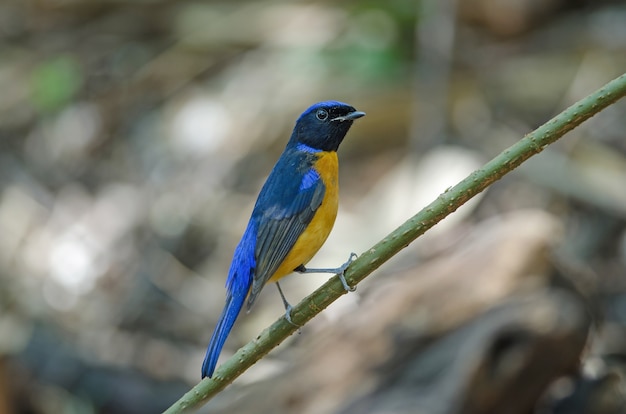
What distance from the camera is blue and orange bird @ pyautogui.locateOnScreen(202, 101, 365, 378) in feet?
10.9

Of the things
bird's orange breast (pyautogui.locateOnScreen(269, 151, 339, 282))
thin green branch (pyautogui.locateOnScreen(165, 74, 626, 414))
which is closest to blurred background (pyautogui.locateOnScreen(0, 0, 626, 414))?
bird's orange breast (pyautogui.locateOnScreen(269, 151, 339, 282))

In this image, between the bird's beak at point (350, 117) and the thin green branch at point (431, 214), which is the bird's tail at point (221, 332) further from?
the bird's beak at point (350, 117)

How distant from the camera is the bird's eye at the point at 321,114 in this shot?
3.53 meters

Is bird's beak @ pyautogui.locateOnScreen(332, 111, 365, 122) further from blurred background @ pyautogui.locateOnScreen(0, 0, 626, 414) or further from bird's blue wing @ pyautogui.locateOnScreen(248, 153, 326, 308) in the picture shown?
blurred background @ pyautogui.locateOnScreen(0, 0, 626, 414)

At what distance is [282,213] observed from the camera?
3383 millimetres

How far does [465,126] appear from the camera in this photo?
303 inches

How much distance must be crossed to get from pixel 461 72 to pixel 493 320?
163 inches

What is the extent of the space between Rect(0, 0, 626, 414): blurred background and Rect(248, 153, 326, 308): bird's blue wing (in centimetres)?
123

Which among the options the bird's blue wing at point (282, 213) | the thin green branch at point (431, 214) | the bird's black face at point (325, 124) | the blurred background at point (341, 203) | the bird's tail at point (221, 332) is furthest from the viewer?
the blurred background at point (341, 203)

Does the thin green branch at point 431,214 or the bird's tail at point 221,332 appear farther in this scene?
the bird's tail at point 221,332

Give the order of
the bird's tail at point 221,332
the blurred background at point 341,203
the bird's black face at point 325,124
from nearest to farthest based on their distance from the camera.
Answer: the bird's tail at point 221,332, the bird's black face at point 325,124, the blurred background at point 341,203

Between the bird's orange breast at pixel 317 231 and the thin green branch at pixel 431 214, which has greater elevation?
the bird's orange breast at pixel 317 231

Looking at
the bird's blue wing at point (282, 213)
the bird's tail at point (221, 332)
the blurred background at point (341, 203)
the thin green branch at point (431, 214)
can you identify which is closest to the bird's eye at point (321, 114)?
the bird's blue wing at point (282, 213)

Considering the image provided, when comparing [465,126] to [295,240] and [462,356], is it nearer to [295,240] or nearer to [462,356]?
[462,356]
